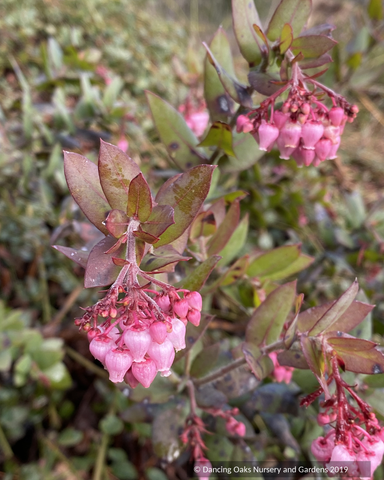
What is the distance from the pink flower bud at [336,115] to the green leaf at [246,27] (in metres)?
0.19

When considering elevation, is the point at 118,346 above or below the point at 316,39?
below

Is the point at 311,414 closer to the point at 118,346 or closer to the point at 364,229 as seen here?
the point at 118,346

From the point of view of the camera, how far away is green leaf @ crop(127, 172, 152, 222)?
0.54m

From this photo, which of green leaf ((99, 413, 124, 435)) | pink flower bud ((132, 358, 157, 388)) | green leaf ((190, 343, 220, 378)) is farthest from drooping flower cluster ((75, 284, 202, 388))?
green leaf ((99, 413, 124, 435))

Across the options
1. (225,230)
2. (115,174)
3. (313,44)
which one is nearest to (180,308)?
(115,174)

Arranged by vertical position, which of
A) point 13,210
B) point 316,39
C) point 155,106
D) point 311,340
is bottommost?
point 13,210

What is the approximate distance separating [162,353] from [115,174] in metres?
0.28

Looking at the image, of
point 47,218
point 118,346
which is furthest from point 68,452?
point 118,346

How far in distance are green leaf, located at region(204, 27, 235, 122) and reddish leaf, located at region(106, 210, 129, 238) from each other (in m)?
0.40

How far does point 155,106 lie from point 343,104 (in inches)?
15.8

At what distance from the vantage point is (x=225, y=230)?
0.85 meters

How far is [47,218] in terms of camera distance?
1569 mm

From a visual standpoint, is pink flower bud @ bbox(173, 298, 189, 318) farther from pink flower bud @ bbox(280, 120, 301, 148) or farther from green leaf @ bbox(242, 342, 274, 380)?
pink flower bud @ bbox(280, 120, 301, 148)

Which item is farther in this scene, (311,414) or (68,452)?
(68,452)
